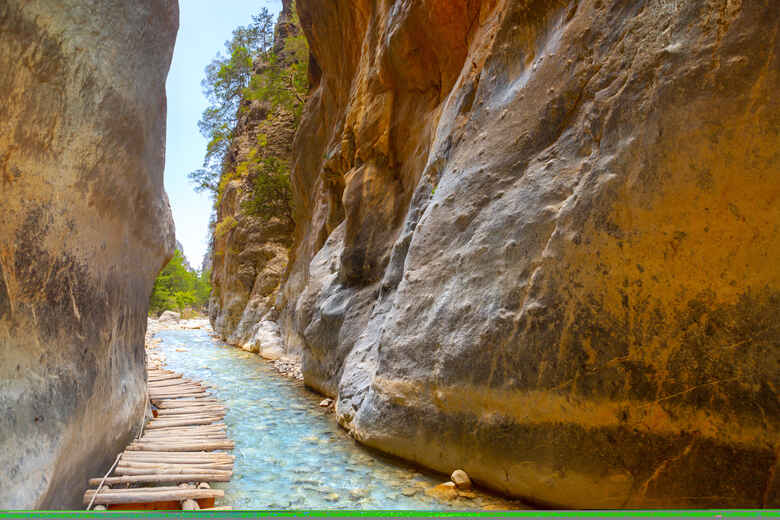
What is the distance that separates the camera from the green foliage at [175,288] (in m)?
29.5

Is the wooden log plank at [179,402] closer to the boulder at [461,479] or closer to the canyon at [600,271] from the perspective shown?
the canyon at [600,271]

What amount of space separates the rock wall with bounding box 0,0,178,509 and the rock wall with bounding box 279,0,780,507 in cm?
244

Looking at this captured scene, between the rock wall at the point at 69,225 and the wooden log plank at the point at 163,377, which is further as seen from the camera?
the wooden log plank at the point at 163,377

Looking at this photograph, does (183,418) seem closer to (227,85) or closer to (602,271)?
(602,271)

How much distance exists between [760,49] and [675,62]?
1.28 ft

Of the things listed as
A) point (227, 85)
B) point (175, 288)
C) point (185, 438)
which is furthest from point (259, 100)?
point (175, 288)

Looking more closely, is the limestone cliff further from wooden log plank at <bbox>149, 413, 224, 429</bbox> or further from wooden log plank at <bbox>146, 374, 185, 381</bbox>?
wooden log plank at <bbox>149, 413, 224, 429</bbox>

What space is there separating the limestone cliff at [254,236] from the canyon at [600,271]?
Answer: 34.9 feet

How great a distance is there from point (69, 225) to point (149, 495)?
186cm

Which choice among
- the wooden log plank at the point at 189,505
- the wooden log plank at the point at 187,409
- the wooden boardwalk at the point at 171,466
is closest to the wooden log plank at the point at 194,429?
the wooden boardwalk at the point at 171,466

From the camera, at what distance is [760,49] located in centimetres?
227

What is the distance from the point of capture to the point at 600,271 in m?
2.72

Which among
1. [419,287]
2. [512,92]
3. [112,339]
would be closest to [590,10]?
[512,92]

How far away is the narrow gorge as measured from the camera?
7.45 ft
